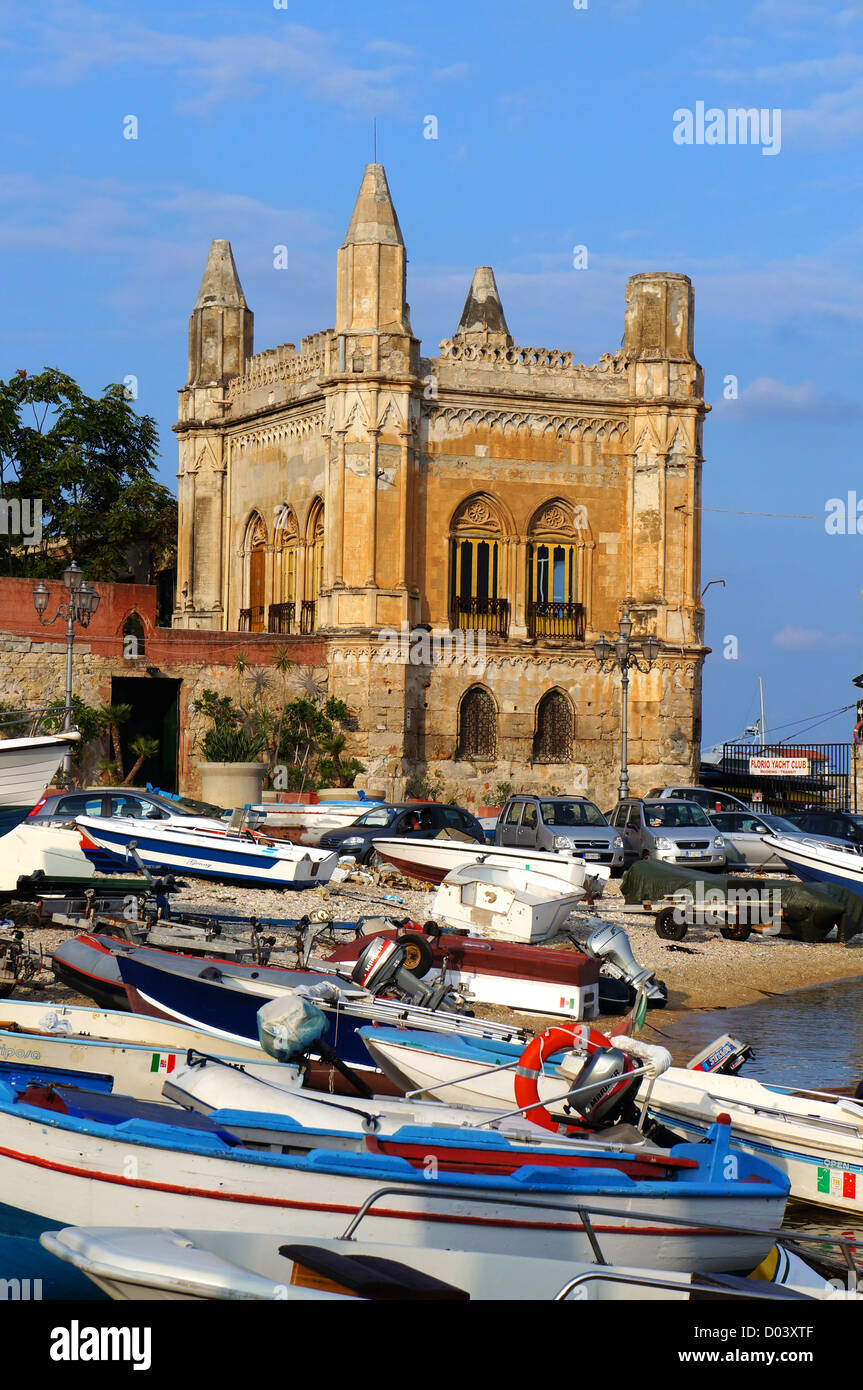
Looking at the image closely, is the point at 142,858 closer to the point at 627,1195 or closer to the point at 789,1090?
the point at 789,1090

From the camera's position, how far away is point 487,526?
4047cm

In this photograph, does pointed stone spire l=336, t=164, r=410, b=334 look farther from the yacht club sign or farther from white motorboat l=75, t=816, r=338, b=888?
the yacht club sign

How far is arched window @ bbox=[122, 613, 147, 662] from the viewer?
36.8 m

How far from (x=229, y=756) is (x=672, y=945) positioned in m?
15.3

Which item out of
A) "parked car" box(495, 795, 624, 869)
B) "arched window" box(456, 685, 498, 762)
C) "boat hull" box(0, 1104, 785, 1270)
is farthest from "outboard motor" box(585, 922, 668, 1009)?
"arched window" box(456, 685, 498, 762)

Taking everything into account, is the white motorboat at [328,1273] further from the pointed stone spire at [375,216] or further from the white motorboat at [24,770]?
the pointed stone spire at [375,216]

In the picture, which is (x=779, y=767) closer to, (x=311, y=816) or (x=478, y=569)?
(x=478, y=569)

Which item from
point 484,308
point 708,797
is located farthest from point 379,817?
point 484,308

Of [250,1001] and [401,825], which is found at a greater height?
[401,825]

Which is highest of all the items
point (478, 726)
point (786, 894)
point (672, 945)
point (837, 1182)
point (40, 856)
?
point (478, 726)

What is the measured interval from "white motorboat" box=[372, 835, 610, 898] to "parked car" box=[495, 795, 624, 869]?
2742mm

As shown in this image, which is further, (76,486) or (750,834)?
(76,486)

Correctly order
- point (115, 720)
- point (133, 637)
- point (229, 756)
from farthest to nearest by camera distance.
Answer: point (133, 637)
point (229, 756)
point (115, 720)
